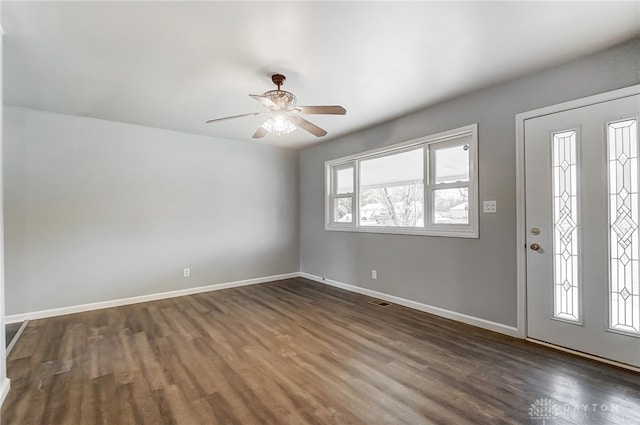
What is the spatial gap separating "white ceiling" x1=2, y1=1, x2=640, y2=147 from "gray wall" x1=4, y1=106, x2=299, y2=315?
637 millimetres

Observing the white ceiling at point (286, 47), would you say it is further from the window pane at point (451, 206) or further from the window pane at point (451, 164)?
the window pane at point (451, 206)

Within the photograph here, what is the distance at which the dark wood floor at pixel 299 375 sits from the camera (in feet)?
5.97

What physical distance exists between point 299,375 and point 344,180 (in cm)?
346

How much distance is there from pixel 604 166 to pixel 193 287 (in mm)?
5077

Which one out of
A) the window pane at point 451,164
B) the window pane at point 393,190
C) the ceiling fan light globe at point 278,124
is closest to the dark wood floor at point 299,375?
the window pane at point 393,190

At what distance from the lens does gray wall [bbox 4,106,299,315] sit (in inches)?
141

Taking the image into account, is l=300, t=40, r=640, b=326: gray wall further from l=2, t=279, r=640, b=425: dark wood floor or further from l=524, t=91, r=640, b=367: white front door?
l=2, t=279, r=640, b=425: dark wood floor

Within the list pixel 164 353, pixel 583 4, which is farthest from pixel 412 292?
pixel 583 4

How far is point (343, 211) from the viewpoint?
16.9 ft

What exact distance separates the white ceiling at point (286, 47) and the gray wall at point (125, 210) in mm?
637

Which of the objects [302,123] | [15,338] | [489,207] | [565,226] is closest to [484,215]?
[489,207]

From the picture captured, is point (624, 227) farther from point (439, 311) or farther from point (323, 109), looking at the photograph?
point (323, 109)

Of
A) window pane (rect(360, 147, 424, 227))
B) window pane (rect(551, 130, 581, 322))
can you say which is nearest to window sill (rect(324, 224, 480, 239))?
window pane (rect(360, 147, 424, 227))

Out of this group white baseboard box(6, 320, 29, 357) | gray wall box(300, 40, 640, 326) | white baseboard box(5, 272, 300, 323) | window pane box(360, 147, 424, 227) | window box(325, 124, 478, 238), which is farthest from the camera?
window pane box(360, 147, 424, 227)
